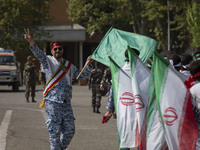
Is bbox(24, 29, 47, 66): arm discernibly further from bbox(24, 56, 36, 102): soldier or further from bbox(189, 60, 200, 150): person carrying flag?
bbox(24, 56, 36, 102): soldier

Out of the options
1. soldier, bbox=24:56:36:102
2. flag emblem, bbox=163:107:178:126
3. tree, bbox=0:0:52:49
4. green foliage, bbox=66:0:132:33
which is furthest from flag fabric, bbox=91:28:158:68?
tree, bbox=0:0:52:49

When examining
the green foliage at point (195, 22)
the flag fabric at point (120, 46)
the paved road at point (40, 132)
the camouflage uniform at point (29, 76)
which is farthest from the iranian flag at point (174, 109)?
the green foliage at point (195, 22)

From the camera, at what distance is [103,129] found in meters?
13.0

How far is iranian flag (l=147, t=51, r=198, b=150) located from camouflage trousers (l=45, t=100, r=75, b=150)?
2.57m

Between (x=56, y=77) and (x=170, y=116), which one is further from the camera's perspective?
(x=56, y=77)

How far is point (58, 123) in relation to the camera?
8.29 meters

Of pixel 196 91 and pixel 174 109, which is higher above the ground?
pixel 196 91

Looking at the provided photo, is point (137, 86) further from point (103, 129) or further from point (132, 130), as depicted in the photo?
point (103, 129)

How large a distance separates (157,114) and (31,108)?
43.2ft

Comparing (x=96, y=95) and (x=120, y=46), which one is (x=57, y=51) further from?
(x=96, y=95)

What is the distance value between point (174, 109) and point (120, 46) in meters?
4.17

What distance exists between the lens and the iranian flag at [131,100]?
7.18 metres

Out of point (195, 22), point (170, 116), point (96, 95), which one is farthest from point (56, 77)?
point (195, 22)

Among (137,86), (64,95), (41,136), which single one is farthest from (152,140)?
(41,136)
